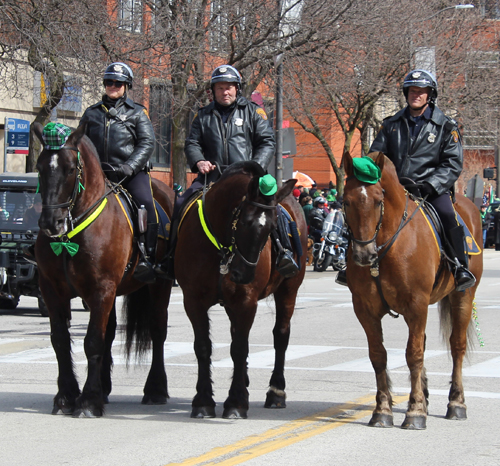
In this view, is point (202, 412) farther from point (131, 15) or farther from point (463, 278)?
point (131, 15)

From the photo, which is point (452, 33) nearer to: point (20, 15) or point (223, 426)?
point (20, 15)

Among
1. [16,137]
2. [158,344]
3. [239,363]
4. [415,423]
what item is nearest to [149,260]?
[158,344]

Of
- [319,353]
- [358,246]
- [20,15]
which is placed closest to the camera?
[358,246]

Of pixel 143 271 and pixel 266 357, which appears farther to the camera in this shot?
pixel 266 357

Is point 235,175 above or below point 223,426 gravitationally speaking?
above

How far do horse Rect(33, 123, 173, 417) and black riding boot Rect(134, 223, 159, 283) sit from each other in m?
0.10

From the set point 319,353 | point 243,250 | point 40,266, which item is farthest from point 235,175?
point 319,353

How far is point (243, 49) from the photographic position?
76.8 ft

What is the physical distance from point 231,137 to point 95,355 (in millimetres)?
2364

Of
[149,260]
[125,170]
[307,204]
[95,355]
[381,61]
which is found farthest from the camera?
[381,61]

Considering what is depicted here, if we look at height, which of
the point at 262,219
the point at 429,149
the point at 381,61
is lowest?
the point at 262,219

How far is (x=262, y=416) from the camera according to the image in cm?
784

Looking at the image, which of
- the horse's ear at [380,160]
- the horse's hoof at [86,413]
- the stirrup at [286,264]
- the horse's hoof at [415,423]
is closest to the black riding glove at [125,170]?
→ the stirrup at [286,264]

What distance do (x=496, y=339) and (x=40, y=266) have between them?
7.43 meters
